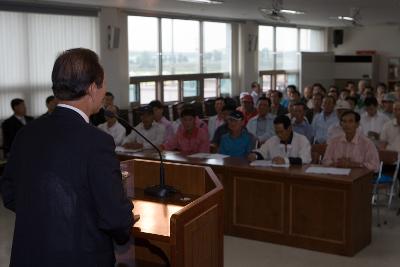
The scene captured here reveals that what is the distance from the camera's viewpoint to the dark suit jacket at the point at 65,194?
158cm

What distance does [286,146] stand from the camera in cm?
530

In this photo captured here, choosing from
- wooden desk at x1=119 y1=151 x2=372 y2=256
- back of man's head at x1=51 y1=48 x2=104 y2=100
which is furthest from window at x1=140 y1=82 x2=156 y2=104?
back of man's head at x1=51 y1=48 x2=104 y2=100

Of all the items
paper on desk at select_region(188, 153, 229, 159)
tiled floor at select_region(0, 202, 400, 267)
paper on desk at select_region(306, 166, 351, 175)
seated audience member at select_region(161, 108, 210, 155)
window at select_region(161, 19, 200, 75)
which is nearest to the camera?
tiled floor at select_region(0, 202, 400, 267)

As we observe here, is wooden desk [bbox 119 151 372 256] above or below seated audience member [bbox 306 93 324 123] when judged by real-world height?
below

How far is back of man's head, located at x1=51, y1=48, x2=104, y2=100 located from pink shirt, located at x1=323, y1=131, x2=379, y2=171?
12.9 ft

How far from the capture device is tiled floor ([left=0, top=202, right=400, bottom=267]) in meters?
4.55

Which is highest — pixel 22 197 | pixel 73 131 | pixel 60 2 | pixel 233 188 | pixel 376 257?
pixel 60 2

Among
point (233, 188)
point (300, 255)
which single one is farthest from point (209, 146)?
point (300, 255)

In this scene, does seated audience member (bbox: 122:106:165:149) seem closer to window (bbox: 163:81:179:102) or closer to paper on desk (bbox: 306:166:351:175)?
paper on desk (bbox: 306:166:351:175)

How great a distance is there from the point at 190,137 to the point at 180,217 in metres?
4.03

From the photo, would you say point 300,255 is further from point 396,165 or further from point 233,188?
point 396,165

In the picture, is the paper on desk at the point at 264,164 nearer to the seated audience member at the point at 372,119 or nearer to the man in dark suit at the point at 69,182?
the seated audience member at the point at 372,119

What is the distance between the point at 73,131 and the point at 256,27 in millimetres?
12002

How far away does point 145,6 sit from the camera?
30.8 feet
